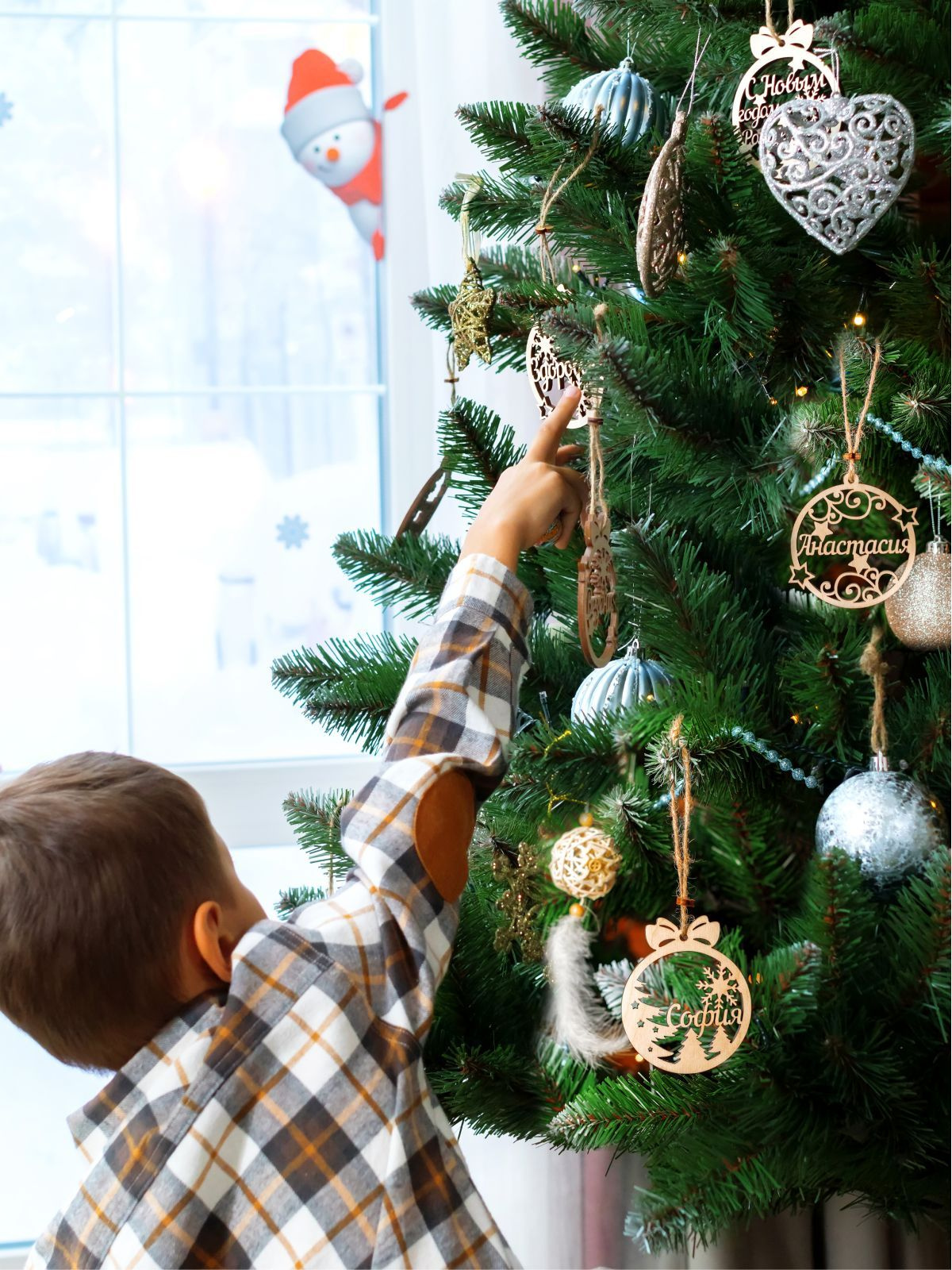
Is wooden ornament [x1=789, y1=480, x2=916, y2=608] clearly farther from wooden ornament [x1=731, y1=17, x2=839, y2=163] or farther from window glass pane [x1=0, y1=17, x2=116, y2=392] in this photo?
window glass pane [x1=0, y1=17, x2=116, y2=392]

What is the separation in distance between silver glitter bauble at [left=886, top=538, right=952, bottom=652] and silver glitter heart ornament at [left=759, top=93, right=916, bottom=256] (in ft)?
0.61

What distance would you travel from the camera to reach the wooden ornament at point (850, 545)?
0.69 m

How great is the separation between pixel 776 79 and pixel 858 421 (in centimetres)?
21

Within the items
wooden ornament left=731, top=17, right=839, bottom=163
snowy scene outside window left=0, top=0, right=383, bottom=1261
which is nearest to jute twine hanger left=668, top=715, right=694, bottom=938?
wooden ornament left=731, top=17, right=839, bottom=163

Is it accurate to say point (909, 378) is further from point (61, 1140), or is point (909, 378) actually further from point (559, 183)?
point (61, 1140)

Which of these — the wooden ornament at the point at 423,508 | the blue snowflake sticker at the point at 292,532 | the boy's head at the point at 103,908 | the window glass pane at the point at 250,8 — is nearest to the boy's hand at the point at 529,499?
the wooden ornament at the point at 423,508

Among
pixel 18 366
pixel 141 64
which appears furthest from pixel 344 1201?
pixel 141 64

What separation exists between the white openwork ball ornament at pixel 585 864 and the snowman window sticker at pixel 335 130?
98 centimetres

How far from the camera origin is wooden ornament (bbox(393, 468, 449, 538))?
2.67ft

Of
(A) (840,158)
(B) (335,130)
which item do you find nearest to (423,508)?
(A) (840,158)

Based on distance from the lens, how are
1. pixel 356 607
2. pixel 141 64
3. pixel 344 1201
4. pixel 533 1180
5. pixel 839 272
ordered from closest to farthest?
1. pixel 344 1201
2. pixel 839 272
3. pixel 533 1180
4. pixel 141 64
5. pixel 356 607

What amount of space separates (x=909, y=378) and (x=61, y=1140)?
4.44 ft

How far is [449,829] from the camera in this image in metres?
0.69

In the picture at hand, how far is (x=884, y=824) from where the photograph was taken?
0.69 meters
